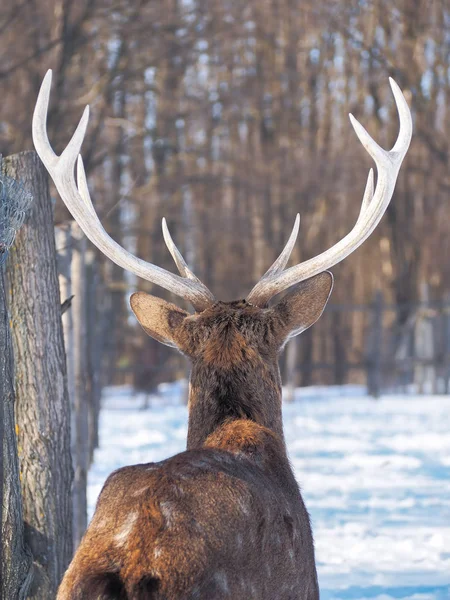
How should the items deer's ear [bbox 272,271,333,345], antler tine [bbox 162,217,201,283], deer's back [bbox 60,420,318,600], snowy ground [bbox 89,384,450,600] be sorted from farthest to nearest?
1. snowy ground [bbox 89,384,450,600]
2. antler tine [bbox 162,217,201,283]
3. deer's ear [bbox 272,271,333,345]
4. deer's back [bbox 60,420,318,600]

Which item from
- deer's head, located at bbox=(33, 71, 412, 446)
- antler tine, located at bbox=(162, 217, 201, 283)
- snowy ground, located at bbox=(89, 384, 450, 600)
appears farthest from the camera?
snowy ground, located at bbox=(89, 384, 450, 600)

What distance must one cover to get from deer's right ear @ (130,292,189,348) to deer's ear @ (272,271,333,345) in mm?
411

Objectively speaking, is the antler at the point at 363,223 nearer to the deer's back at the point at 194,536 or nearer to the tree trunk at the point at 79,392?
the deer's back at the point at 194,536

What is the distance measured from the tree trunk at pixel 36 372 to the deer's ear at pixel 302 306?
112 cm

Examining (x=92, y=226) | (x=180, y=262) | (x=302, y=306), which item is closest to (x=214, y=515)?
(x=302, y=306)

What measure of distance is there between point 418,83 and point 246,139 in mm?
7094

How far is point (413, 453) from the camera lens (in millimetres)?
11602

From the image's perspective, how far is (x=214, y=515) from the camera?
9.30ft

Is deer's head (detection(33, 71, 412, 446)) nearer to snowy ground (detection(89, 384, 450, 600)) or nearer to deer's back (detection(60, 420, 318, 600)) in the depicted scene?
deer's back (detection(60, 420, 318, 600))

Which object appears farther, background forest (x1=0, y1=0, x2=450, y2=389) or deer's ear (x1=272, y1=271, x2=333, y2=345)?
background forest (x1=0, y1=0, x2=450, y2=389)

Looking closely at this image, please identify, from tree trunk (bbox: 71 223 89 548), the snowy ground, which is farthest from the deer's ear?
tree trunk (bbox: 71 223 89 548)

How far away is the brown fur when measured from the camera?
2.71m

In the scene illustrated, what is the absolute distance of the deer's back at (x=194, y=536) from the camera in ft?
8.84

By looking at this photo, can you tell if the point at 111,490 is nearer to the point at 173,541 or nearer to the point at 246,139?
the point at 173,541
